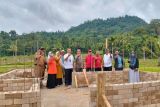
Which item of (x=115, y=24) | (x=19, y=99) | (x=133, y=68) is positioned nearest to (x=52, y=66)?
(x=133, y=68)

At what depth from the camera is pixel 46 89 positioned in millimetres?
10766

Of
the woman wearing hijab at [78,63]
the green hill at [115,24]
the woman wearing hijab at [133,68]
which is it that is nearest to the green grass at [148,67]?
the woman wearing hijab at [133,68]

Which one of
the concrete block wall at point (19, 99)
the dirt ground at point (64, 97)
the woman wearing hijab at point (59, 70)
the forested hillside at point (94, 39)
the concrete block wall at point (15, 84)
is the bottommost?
the dirt ground at point (64, 97)

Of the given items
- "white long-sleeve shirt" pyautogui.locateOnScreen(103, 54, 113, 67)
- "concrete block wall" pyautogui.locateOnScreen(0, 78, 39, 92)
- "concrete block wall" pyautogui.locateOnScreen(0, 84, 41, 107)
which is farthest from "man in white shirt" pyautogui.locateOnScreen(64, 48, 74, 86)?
"concrete block wall" pyautogui.locateOnScreen(0, 84, 41, 107)

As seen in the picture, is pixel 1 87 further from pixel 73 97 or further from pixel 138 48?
pixel 138 48

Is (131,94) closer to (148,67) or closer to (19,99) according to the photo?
(19,99)

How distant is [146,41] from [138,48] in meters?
2.56

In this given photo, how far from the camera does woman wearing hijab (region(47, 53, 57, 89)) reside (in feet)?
35.9

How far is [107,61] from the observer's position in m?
12.3

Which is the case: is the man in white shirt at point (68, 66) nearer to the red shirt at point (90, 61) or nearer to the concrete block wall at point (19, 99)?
the red shirt at point (90, 61)

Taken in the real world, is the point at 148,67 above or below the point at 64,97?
above

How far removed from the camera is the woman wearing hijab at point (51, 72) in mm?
10930

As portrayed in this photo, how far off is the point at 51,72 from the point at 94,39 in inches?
1290

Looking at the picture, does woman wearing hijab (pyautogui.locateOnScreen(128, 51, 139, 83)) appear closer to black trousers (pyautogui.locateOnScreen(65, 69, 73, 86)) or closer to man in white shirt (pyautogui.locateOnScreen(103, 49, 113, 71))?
man in white shirt (pyautogui.locateOnScreen(103, 49, 113, 71))
